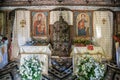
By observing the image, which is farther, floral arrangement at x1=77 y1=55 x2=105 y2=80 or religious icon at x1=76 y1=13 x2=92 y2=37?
religious icon at x1=76 y1=13 x2=92 y2=37

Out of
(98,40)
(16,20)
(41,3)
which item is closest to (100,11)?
(98,40)

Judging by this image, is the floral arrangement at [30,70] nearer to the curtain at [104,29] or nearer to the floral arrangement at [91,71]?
the floral arrangement at [91,71]

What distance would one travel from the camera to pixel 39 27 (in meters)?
9.21

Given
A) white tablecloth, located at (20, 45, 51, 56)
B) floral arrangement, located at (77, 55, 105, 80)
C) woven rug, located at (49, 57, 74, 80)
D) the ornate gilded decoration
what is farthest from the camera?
the ornate gilded decoration

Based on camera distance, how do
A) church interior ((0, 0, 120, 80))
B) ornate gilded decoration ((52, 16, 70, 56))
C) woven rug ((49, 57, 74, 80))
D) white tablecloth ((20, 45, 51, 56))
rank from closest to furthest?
woven rug ((49, 57, 74, 80)), white tablecloth ((20, 45, 51, 56)), ornate gilded decoration ((52, 16, 70, 56)), church interior ((0, 0, 120, 80))

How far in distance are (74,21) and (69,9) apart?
60cm

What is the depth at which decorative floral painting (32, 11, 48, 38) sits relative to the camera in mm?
9203

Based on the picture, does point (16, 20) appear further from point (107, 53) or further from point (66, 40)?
point (107, 53)

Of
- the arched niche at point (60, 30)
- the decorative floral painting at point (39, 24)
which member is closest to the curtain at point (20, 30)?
the decorative floral painting at point (39, 24)

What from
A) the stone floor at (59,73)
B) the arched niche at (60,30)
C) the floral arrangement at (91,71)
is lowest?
the stone floor at (59,73)

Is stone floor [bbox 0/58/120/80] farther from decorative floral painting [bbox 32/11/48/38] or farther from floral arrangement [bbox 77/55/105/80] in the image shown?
floral arrangement [bbox 77/55/105/80]

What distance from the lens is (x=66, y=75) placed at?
6.54m

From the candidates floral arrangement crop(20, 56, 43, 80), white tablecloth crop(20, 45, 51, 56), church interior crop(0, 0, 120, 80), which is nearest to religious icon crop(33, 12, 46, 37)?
church interior crop(0, 0, 120, 80)

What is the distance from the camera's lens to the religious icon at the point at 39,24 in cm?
920
